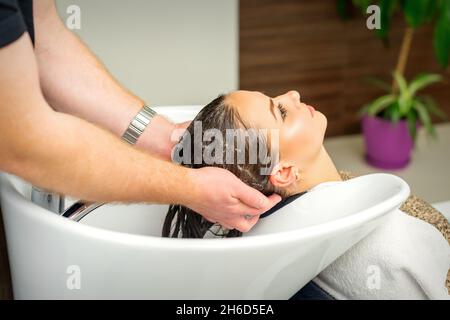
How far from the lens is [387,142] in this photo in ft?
9.27

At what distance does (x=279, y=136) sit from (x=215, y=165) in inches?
5.3

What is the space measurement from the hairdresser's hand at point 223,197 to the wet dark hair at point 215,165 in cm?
13

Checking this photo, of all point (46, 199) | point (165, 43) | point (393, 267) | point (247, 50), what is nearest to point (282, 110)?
point (393, 267)

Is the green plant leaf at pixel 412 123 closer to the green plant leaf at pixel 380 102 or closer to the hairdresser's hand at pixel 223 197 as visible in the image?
the green plant leaf at pixel 380 102

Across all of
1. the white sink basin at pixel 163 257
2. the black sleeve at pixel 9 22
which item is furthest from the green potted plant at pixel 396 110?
the black sleeve at pixel 9 22

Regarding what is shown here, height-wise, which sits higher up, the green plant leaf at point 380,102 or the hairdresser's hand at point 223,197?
the hairdresser's hand at point 223,197

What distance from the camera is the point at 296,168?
46.9 inches

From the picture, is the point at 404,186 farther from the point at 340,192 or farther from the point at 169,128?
the point at 169,128

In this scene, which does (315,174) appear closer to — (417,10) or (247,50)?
(417,10)

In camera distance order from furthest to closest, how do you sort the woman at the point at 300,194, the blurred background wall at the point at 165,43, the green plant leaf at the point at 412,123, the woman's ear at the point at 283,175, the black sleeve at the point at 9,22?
1. the green plant leaf at the point at 412,123
2. the blurred background wall at the point at 165,43
3. the woman's ear at the point at 283,175
4. the woman at the point at 300,194
5. the black sleeve at the point at 9,22

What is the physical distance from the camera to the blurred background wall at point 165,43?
1776 mm

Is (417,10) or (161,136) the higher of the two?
(417,10)

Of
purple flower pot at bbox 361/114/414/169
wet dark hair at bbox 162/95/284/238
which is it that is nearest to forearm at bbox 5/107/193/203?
wet dark hair at bbox 162/95/284/238
